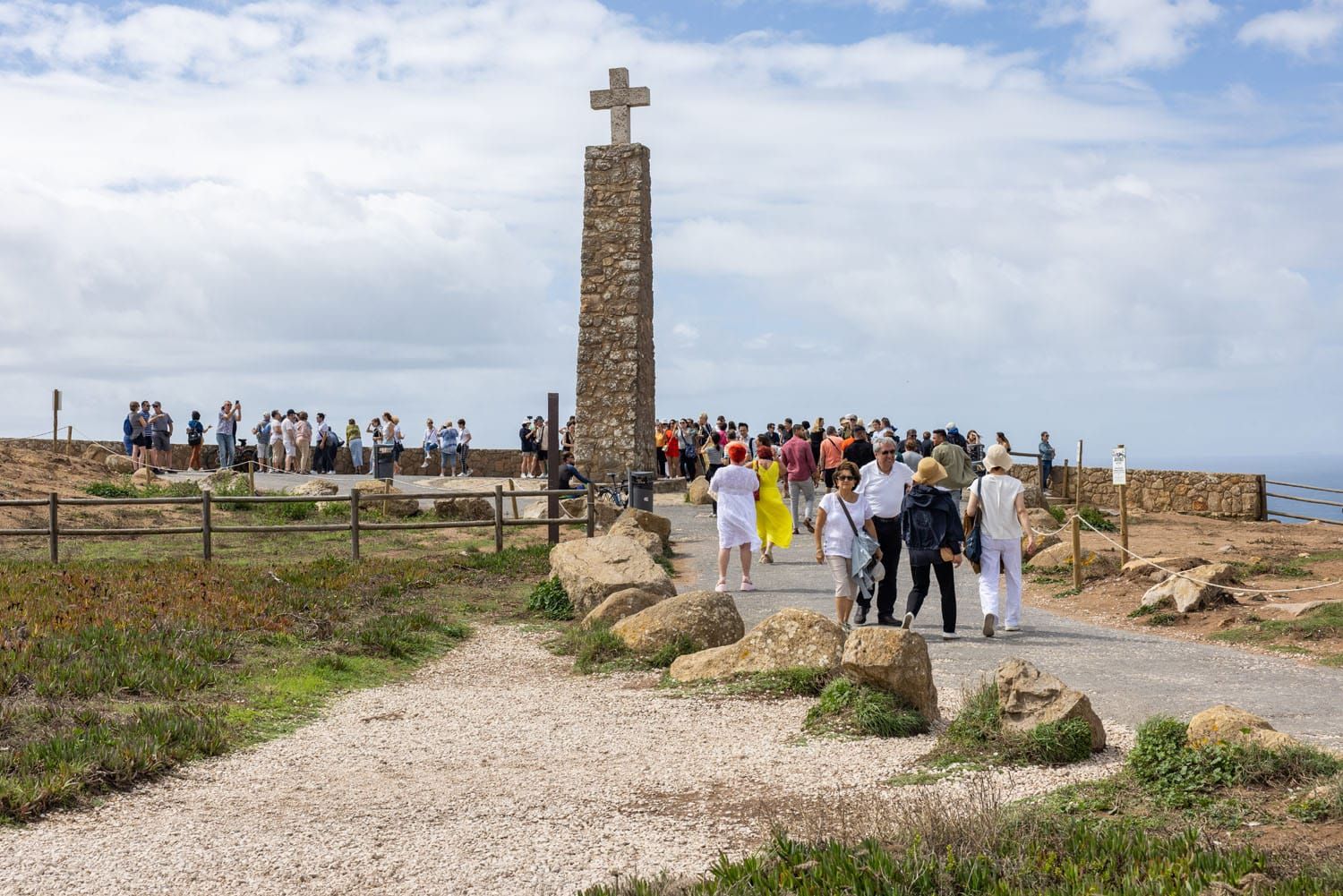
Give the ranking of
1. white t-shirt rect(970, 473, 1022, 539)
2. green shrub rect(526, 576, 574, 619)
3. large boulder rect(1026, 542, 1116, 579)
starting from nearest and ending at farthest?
white t-shirt rect(970, 473, 1022, 539), green shrub rect(526, 576, 574, 619), large boulder rect(1026, 542, 1116, 579)

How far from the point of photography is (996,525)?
11.3 meters

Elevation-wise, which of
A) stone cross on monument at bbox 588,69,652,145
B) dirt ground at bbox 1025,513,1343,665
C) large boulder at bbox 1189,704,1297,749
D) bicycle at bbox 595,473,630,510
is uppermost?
stone cross on monument at bbox 588,69,652,145

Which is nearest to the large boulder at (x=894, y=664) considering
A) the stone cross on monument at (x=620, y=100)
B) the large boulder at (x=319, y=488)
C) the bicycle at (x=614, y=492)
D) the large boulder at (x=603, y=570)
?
the large boulder at (x=603, y=570)

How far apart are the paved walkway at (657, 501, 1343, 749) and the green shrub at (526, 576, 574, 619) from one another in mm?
1824

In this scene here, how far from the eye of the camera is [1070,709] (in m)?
7.19

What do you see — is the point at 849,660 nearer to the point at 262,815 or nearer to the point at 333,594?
the point at 262,815

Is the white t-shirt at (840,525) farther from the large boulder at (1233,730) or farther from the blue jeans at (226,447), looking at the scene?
the blue jeans at (226,447)

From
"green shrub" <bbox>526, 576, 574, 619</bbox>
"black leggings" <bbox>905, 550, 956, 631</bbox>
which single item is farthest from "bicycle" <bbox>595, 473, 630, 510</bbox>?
"black leggings" <bbox>905, 550, 956, 631</bbox>

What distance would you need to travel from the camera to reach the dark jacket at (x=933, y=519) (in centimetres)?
1117


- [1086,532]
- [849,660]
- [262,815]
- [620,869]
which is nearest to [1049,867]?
[620,869]

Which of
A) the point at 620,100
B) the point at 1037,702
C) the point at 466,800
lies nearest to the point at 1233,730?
the point at 1037,702

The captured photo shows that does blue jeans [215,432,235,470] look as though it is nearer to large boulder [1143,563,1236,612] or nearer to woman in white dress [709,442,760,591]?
woman in white dress [709,442,760,591]

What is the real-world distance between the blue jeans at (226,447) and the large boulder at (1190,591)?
82.1ft

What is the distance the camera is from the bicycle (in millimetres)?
22375
